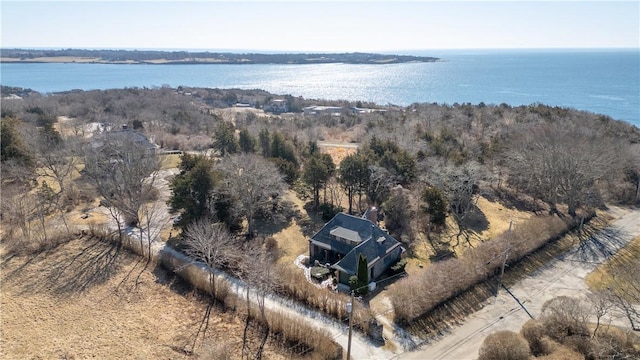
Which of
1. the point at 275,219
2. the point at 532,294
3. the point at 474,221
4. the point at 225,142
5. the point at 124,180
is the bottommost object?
the point at 532,294

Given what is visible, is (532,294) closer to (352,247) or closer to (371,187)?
(352,247)

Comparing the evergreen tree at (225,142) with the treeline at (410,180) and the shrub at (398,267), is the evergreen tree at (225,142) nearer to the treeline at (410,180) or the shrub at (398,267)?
the treeline at (410,180)

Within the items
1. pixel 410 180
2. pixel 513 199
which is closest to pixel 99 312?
pixel 410 180

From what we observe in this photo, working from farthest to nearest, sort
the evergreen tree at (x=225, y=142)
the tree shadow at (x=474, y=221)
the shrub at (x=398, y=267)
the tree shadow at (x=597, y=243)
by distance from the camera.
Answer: the evergreen tree at (x=225, y=142)
the tree shadow at (x=474, y=221)
the tree shadow at (x=597, y=243)
the shrub at (x=398, y=267)

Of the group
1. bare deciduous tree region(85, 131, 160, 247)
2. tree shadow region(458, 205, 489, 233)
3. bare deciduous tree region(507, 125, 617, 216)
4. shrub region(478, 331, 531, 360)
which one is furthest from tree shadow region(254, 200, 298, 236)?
bare deciduous tree region(507, 125, 617, 216)

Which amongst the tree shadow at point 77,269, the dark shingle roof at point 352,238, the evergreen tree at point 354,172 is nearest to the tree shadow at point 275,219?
the evergreen tree at point 354,172

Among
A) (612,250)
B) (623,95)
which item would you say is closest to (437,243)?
(612,250)

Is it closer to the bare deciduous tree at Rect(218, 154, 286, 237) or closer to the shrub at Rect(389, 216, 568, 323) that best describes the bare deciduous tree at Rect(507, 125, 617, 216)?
the shrub at Rect(389, 216, 568, 323)

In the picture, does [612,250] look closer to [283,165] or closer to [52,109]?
[283,165]
